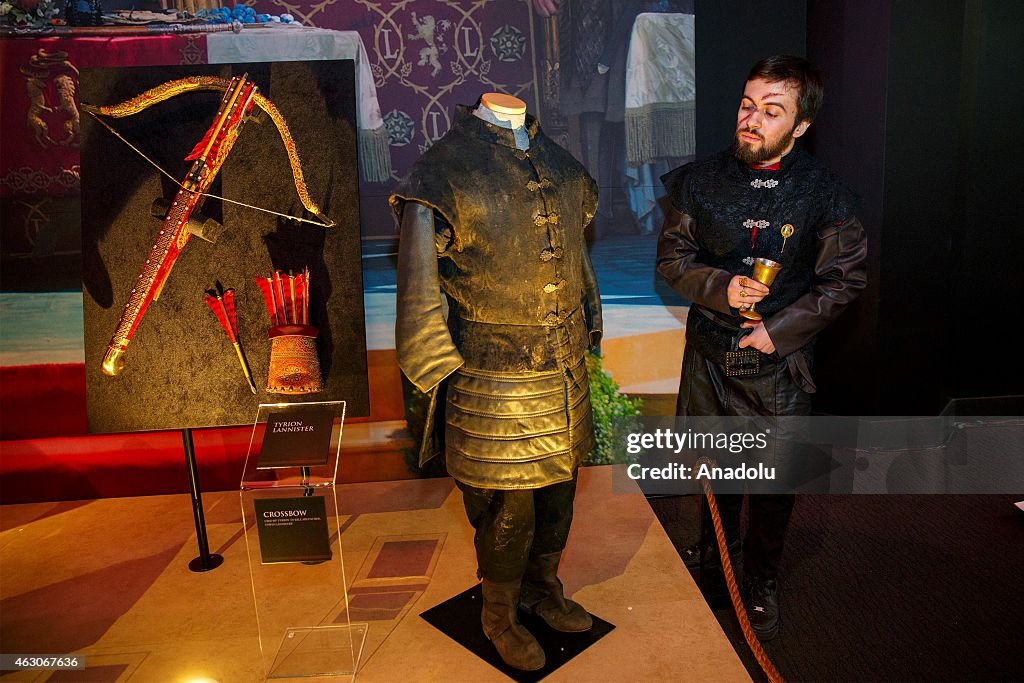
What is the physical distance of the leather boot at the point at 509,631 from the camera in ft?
7.23

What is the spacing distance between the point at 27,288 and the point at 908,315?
4.03 meters

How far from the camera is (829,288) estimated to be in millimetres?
2525

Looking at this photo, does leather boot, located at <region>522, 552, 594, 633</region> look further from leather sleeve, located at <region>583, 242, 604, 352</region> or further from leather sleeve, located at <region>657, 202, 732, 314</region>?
leather sleeve, located at <region>657, 202, 732, 314</region>

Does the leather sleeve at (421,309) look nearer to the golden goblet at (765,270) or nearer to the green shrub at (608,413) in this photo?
the golden goblet at (765,270)

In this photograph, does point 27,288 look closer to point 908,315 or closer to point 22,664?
point 22,664

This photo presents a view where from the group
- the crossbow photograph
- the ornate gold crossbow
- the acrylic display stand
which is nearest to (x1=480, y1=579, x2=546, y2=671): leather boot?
the acrylic display stand

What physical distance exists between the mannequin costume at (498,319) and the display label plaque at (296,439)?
0.33 m

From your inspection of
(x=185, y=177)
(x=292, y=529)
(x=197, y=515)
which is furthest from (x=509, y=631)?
(x=185, y=177)

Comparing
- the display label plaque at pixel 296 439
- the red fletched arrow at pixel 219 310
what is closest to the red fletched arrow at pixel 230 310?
the red fletched arrow at pixel 219 310

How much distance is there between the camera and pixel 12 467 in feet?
11.4

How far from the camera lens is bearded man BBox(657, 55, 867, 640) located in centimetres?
250

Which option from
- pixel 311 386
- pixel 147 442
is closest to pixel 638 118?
pixel 311 386

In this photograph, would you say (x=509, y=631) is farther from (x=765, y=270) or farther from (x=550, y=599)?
(x=765, y=270)

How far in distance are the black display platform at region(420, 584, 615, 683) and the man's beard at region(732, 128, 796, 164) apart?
5.34 ft
